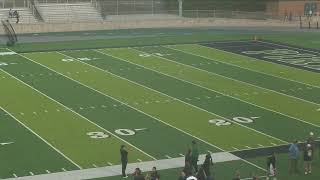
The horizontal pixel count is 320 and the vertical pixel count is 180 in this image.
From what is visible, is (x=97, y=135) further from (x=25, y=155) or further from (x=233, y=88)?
(x=233, y=88)

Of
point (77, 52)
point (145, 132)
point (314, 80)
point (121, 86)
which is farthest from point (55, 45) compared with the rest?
point (145, 132)

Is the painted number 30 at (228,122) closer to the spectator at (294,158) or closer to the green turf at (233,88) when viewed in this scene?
the green turf at (233,88)

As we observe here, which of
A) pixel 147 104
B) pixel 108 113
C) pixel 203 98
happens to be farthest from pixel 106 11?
pixel 108 113

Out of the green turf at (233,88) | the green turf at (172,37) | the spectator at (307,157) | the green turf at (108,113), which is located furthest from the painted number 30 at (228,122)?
the green turf at (172,37)

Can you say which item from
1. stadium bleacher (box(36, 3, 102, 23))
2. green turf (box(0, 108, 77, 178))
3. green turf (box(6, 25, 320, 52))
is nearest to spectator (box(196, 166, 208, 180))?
green turf (box(0, 108, 77, 178))

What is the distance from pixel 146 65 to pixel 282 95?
957 cm

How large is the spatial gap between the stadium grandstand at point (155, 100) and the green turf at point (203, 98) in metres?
0.05

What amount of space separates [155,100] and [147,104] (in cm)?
90

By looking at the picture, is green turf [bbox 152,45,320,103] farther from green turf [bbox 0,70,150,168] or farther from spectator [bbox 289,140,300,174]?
green turf [bbox 0,70,150,168]

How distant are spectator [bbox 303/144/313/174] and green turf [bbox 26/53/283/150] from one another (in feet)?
9.55

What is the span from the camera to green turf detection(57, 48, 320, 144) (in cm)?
2600

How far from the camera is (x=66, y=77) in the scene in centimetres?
3516

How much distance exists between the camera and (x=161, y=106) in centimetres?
2914

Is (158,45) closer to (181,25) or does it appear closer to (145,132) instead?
(181,25)
